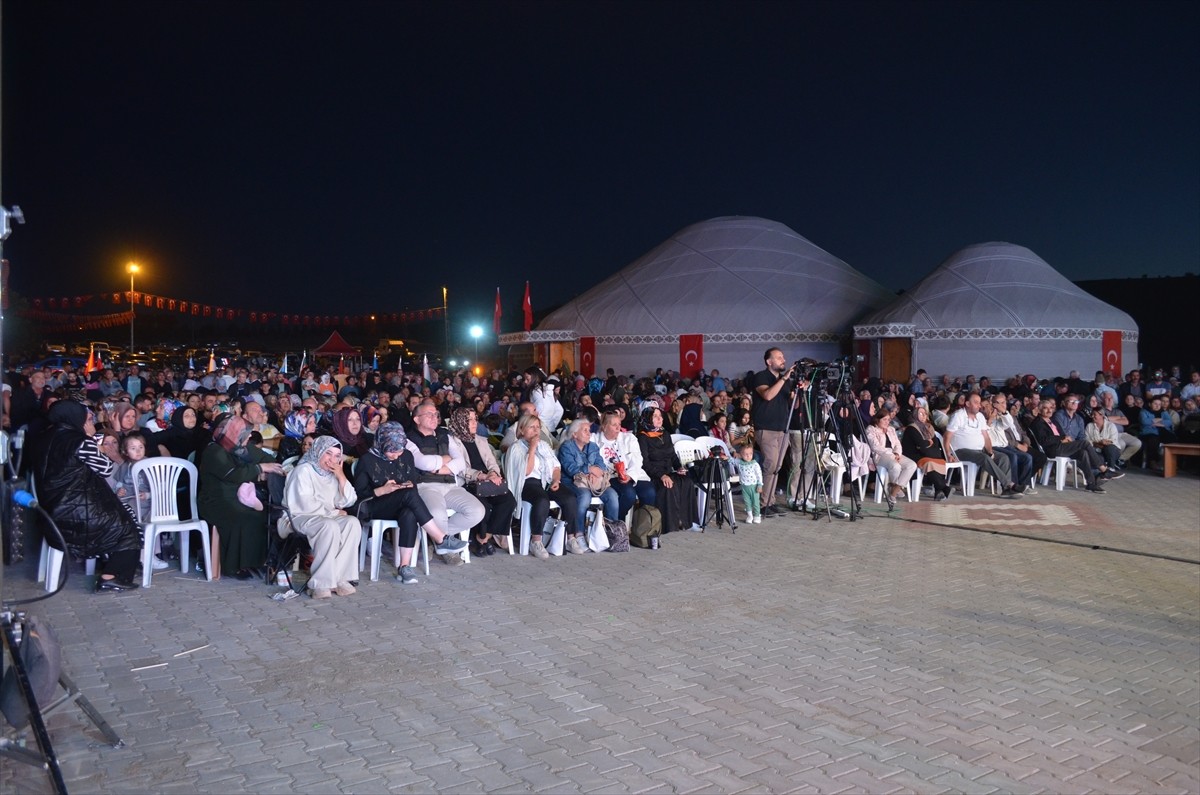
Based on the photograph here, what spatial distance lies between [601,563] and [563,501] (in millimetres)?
682

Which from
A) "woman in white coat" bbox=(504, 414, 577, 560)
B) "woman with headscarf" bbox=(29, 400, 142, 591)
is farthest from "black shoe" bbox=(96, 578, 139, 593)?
"woman in white coat" bbox=(504, 414, 577, 560)

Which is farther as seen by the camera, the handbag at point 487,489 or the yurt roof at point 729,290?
the yurt roof at point 729,290

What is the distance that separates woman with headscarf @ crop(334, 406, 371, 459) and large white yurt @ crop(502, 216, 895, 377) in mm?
18319

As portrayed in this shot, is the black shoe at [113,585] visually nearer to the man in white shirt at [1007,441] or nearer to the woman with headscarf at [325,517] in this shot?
the woman with headscarf at [325,517]

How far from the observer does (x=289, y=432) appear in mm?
10000

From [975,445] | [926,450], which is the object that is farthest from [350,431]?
[975,445]

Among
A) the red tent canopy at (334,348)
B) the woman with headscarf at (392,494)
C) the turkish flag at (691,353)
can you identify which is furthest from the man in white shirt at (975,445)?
the red tent canopy at (334,348)

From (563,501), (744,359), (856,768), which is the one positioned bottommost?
(856,768)

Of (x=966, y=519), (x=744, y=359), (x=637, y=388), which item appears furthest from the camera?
(x=744, y=359)

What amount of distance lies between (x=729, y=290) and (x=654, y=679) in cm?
2594

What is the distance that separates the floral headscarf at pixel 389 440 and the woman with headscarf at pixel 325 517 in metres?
0.41

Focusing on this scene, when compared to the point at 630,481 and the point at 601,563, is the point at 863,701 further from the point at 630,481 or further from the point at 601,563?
the point at 630,481

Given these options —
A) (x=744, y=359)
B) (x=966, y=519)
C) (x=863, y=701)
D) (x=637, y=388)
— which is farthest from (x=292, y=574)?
(x=744, y=359)

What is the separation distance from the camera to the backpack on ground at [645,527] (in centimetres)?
809
